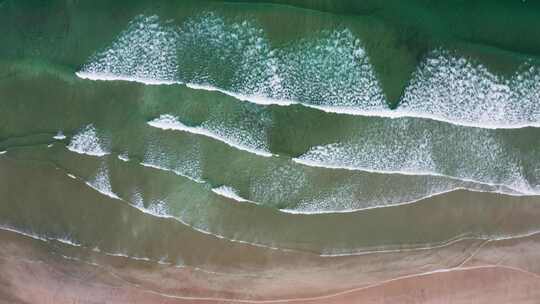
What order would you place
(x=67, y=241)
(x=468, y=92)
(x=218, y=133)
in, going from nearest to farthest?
(x=468, y=92) < (x=218, y=133) < (x=67, y=241)

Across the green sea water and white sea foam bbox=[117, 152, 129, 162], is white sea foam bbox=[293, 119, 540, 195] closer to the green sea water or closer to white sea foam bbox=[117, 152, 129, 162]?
the green sea water

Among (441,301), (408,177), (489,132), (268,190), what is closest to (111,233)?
(268,190)

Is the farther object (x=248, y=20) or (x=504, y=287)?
(x=504, y=287)

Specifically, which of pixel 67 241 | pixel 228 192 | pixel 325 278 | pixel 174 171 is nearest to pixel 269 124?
pixel 228 192

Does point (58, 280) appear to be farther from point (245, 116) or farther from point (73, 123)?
point (245, 116)

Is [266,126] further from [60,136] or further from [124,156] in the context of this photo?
[60,136]

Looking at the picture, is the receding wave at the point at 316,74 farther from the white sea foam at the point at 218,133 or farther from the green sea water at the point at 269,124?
the white sea foam at the point at 218,133

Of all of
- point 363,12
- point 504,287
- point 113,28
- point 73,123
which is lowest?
point 504,287
